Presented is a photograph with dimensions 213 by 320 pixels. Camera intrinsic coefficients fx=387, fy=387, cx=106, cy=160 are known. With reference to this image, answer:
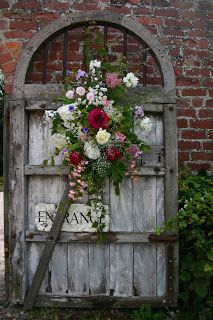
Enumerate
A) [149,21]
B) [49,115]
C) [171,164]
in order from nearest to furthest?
[49,115] < [171,164] < [149,21]

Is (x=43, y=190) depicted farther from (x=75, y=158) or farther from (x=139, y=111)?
(x=139, y=111)

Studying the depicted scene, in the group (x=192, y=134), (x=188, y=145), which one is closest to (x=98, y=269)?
(x=188, y=145)

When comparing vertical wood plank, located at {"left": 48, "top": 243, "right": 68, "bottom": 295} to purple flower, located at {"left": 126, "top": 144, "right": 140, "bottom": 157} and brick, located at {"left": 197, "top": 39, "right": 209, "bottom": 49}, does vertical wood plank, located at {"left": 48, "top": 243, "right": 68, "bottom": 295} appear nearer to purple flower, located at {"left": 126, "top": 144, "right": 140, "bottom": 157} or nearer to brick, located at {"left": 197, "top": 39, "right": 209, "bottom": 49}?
purple flower, located at {"left": 126, "top": 144, "right": 140, "bottom": 157}

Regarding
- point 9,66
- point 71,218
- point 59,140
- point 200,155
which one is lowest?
point 71,218

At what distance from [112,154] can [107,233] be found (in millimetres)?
711

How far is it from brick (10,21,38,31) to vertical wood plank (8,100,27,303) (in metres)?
0.84

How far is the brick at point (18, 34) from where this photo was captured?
3.57 m

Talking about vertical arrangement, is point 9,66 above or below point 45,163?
above

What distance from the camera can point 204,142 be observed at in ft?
12.2

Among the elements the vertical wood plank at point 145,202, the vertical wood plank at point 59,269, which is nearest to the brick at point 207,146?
the vertical wood plank at point 145,202

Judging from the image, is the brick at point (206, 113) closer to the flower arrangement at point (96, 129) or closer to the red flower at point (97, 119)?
the flower arrangement at point (96, 129)

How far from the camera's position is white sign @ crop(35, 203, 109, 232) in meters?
3.18

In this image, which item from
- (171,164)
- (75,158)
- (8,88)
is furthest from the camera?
(8,88)

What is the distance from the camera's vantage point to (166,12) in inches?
145
